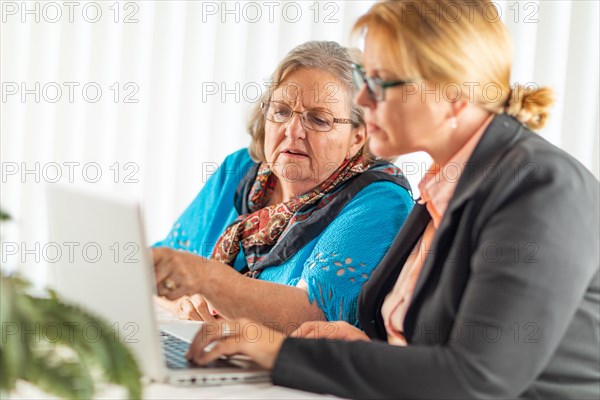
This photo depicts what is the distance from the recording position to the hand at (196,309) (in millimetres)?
2056

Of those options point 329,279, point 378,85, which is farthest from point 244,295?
point 378,85

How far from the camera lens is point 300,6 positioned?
10.1 ft

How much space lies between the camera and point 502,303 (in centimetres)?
112

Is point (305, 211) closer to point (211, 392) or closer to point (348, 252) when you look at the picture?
point (348, 252)

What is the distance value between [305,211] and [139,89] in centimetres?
151

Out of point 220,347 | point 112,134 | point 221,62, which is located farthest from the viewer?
point 112,134

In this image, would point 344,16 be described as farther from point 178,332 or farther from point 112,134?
point 178,332

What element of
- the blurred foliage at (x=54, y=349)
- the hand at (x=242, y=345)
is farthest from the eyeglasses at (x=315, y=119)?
the blurred foliage at (x=54, y=349)

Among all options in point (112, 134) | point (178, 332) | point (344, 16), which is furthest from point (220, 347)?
point (112, 134)

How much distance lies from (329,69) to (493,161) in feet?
2.88

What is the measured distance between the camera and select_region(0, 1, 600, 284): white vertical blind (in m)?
3.14

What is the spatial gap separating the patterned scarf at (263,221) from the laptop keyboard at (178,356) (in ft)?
2.07

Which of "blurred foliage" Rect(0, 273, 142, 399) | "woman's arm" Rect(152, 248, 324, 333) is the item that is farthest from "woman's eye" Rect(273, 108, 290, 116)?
"blurred foliage" Rect(0, 273, 142, 399)

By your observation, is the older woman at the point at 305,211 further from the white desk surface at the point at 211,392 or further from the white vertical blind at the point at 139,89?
the white vertical blind at the point at 139,89
